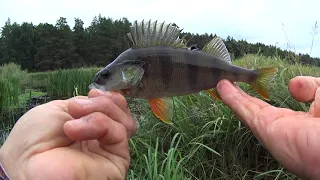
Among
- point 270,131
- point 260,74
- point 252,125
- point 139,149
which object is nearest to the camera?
point 270,131

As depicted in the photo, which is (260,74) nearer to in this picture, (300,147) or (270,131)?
(270,131)

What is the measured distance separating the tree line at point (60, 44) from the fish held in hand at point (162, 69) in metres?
22.7

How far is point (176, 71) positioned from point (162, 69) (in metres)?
0.08

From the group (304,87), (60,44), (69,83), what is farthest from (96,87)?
(60,44)

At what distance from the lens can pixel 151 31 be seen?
1838 millimetres

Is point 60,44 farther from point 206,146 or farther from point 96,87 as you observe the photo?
point 96,87

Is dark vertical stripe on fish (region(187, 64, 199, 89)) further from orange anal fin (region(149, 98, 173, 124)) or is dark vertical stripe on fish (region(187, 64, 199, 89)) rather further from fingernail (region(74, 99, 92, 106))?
fingernail (region(74, 99, 92, 106))

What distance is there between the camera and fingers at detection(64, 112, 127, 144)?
4.32 feet

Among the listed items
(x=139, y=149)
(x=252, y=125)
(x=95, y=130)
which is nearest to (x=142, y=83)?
(x=95, y=130)

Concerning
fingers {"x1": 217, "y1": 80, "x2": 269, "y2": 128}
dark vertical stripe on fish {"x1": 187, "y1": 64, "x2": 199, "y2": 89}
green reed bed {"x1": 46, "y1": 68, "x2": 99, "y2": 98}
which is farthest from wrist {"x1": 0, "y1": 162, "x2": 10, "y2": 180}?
green reed bed {"x1": 46, "y1": 68, "x2": 99, "y2": 98}

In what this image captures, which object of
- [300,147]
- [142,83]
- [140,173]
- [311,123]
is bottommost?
[140,173]

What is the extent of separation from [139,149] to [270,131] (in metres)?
2.72

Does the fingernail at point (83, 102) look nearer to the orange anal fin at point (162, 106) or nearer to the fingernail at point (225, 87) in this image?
the orange anal fin at point (162, 106)

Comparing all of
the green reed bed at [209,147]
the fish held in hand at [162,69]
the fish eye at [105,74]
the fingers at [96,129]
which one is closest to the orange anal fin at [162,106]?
the fish held in hand at [162,69]
